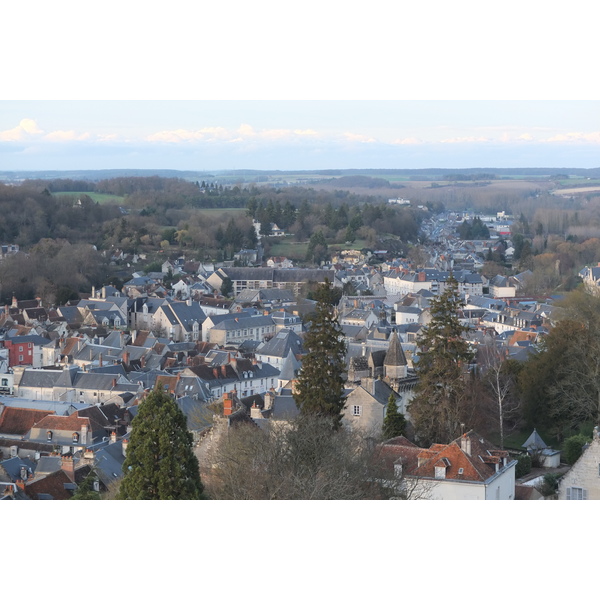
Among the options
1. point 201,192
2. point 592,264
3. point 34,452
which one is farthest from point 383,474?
point 201,192

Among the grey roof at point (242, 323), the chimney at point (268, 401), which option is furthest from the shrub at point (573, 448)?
the grey roof at point (242, 323)

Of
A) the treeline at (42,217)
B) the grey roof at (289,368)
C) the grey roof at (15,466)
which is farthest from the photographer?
the treeline at (42,217)

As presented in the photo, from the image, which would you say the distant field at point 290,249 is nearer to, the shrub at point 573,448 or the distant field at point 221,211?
the distant field at point 221,211

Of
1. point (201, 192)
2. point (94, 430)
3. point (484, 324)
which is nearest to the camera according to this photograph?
point (94, 430)

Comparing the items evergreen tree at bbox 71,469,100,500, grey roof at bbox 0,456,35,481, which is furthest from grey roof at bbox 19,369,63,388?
evergreen tree at bbox 71,469,100,500

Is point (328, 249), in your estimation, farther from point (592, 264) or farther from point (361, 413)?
point (361, 413)

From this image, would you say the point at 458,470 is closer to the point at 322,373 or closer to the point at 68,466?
the point at 322,373

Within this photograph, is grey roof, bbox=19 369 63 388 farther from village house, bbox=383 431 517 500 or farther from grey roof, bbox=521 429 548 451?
village house, bbox=383 431 517 500
